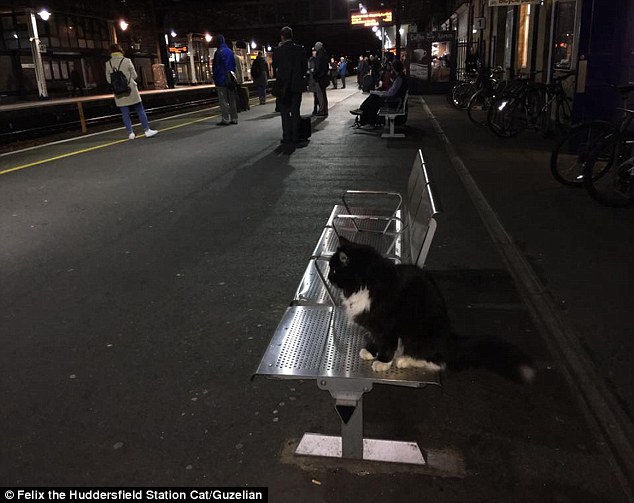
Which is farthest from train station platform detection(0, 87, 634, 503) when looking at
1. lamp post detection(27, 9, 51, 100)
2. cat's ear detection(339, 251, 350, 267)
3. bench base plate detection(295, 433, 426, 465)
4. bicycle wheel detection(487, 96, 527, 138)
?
lamp post detection(27, 9, 51, 100)

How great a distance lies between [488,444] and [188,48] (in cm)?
4594

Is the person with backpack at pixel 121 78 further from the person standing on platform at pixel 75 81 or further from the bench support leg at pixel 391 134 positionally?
the person standing on platform at pixel 75 81

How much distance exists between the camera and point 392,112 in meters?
11.6

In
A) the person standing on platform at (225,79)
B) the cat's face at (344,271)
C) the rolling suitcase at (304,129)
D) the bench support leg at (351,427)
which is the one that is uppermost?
the person standing on platform at (225,79)

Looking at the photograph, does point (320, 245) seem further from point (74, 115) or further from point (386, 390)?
point (74, 115)

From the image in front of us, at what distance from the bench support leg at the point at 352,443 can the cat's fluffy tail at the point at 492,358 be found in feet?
1.53

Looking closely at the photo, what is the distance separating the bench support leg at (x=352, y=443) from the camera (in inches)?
97.5

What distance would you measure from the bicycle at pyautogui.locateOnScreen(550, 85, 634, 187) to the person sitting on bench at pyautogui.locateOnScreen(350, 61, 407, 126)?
16.1ft

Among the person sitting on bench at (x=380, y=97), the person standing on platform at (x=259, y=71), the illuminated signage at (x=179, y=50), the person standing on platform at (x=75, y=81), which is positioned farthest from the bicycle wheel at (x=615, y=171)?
the illuminated signage at (x=179, y=50)

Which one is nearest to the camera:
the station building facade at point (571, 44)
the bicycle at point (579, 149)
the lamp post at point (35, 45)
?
the bicycle at point (579, 149)

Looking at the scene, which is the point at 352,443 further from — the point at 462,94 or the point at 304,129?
the point at 462,94

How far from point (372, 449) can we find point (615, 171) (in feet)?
17.4

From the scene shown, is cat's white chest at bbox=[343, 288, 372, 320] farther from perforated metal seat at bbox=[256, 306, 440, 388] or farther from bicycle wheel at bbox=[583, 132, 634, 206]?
bicycle wheel at bbox=[583, 132, 634, 206]

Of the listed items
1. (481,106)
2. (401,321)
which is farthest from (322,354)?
(481,106)
